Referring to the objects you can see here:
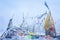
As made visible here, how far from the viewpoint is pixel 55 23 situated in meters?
1.60

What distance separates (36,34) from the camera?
1.59 metres

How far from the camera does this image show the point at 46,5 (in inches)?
64.4

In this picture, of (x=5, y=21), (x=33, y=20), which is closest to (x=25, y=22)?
(x=33, y=20)

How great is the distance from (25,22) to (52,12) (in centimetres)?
29

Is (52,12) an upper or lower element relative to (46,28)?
→ upper

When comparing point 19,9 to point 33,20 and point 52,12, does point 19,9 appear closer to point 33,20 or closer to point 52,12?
point 33,20

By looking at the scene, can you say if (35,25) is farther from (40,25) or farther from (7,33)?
(7,33)

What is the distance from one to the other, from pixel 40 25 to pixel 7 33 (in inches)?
13.3

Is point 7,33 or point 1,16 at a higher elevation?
point 1,16

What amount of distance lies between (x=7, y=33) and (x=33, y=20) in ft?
0.96

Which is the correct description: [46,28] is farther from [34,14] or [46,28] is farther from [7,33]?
[7,33]

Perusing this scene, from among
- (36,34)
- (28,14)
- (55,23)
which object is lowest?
(36,34)

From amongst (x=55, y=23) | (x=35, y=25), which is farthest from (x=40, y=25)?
(x=55, y=23)

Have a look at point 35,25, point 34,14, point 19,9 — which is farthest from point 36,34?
point 19,9
